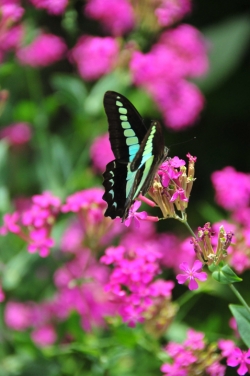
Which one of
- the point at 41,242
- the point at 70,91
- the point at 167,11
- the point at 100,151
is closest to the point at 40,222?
the point at 41,242

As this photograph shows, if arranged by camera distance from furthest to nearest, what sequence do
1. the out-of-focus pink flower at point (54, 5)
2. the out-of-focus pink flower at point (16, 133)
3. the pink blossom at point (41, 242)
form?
the out-of-focus pink flower at point (16, 133)
the out-of-focus pink flower at point (54, 5)
the pink blossom at point (41, 242)

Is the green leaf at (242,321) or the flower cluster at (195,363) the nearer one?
the green leaf at (242,321)

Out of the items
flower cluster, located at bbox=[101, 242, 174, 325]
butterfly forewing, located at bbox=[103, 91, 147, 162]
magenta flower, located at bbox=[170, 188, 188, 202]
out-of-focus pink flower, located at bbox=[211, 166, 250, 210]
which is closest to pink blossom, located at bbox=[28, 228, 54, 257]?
flower cluster, located at bbox=[101, 242, 174, 325]

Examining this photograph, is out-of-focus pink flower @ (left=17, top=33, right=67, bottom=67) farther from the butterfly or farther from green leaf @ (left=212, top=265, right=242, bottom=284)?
green leaf @ (left=212, top=265, right=242, bottom=284)

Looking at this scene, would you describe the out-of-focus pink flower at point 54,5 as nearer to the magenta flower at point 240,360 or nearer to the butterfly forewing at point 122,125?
the butterfly forewing at point 122,125

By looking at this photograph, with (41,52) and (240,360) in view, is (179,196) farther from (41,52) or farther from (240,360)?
(41,52)

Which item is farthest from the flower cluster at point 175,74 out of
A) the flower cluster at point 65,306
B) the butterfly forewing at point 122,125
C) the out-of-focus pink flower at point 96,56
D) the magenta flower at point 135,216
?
the magenta flower at point 135,216
